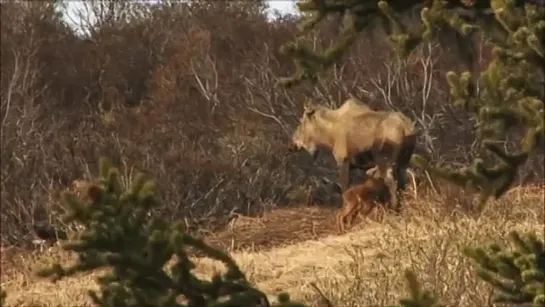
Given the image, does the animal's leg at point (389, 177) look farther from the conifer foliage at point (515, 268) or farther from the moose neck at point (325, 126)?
the conifer foliage at point (515, 268)

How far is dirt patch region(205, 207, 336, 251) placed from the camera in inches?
447

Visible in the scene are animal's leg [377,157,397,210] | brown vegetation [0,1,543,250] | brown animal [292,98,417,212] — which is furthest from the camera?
brown vegetation [0,1,543,250]

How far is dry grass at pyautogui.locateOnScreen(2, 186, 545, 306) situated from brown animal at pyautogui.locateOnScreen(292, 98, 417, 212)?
1.25m

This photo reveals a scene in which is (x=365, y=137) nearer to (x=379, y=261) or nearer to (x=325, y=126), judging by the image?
(x=325, y=126)

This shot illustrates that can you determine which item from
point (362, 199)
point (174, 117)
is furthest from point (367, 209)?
point (174, 117)

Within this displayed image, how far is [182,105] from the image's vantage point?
65.3ft

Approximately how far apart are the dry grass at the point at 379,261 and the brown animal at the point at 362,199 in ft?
0.95

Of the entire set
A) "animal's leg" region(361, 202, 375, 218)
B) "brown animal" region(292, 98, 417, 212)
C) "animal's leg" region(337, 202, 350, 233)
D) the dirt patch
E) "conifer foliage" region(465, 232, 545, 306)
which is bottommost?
the dirt patch

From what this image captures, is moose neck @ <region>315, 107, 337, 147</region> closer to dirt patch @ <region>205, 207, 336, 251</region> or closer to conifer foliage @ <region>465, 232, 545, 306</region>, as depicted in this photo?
dirt patch @ <region>205, 207, 336, 251</region>

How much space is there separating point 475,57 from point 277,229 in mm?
9321

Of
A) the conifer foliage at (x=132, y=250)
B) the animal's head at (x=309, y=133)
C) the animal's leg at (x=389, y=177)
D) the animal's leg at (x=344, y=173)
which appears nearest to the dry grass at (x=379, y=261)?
the animal's leg at (x=389, y=177)

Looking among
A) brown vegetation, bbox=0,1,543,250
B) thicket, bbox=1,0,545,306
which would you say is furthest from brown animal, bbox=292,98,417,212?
thicket, bbox=1,0,545,306

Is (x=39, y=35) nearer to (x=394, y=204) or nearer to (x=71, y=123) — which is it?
(x=71, y=123)

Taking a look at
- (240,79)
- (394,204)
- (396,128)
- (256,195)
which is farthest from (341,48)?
(240,79)
